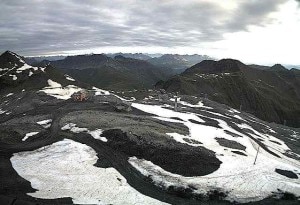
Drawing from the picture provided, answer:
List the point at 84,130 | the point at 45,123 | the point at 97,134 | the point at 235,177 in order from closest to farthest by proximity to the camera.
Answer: the point at 235,177
the point at 97,134
the point at 84,130
the point at 45,123

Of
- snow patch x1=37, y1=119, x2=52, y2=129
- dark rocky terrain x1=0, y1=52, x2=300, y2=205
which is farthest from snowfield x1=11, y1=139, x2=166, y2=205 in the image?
snow patch x1=37, y1=119, x2=52, y2=129

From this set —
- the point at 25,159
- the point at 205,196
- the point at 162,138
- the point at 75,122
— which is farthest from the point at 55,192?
the point at 75,122

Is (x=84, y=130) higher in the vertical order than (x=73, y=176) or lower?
higher

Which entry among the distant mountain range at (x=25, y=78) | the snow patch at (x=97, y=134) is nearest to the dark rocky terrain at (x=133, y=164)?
the snow patch at (x=97, y=134)

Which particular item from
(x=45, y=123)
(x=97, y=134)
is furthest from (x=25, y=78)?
(x=97, y=134)

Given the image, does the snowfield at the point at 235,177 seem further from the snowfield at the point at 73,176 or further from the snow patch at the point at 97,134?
the snow patch at the point at 97,134

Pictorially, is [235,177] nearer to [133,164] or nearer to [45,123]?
[133,164]

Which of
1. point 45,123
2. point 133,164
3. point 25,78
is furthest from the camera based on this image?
point 25,78

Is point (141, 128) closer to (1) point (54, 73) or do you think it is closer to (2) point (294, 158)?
(2) point (294, 158)
